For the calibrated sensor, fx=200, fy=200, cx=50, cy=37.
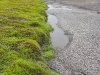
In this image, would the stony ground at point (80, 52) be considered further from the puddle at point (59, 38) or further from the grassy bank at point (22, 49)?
the grassy bank at point (22, 49)

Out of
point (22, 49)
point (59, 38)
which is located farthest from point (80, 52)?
point (22, 49)

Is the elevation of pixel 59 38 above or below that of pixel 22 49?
below

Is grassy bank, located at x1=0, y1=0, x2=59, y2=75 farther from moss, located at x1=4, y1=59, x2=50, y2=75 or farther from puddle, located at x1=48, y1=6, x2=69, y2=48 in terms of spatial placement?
puddle, located at x1=48, y1=6, x2=69, y2=48

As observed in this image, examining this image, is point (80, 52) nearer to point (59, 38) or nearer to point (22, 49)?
point (59, 38)

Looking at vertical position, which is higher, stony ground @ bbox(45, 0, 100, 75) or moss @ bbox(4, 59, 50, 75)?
moss @ bbox(4, 59, 50, 75)

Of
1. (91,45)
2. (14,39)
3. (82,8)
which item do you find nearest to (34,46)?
(14,39)

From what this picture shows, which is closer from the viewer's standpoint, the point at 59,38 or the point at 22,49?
the point at 22,49

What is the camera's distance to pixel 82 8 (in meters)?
62.6

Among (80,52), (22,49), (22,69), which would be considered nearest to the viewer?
(22,69)

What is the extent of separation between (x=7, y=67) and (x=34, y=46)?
5.39 meters

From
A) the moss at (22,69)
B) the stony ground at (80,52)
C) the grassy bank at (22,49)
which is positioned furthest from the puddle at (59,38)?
the moss at (22,69)

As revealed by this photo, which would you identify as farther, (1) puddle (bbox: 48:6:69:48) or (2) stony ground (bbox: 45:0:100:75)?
(1) puddle (bbox: 48:6:69:48)

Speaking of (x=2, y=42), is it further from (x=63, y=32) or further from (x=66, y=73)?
(x=63, y=32)

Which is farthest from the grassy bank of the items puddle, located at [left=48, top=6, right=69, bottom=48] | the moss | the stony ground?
puddle, located at [left=48, top=6, right=69, bottom=48]
